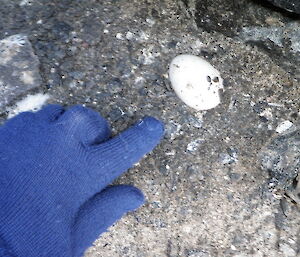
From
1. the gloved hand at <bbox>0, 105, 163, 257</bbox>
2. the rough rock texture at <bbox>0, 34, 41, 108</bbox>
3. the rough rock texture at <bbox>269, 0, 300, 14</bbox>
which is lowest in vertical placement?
the gloved hand at <bbox>0, 105, 163, 257</bbox>

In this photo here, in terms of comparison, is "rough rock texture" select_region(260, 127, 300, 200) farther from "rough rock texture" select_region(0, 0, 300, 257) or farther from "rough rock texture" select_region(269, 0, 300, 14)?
"rough rock texture" select_region(269, 0, 300, 14)

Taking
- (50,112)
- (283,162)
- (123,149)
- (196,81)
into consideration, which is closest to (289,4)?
(196,81)

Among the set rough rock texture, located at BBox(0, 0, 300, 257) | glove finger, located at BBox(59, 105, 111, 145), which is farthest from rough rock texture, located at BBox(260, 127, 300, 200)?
glove finger, located at BBox(59, 105, 111, 145)

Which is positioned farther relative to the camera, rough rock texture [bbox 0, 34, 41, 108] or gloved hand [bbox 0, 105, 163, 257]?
rough rock texture [bbox 0, 34, 41, 108]

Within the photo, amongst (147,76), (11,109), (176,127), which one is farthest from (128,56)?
(11,109)

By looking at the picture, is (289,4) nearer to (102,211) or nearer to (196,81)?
(196,81)

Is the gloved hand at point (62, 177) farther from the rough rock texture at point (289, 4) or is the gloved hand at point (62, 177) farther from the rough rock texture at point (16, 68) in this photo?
the rough rock texture at point (289, 4)
